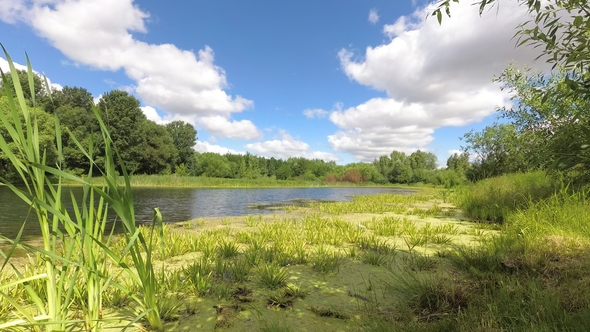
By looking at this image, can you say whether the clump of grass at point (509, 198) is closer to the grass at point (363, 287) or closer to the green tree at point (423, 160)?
the grass at point (363, 287)

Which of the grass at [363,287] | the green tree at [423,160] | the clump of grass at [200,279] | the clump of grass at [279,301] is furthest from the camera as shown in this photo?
the green tree at [423,160]

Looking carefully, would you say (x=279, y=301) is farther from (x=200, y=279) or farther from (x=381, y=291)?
(x=381, y=291)

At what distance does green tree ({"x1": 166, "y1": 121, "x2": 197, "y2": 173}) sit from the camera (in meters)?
58.8

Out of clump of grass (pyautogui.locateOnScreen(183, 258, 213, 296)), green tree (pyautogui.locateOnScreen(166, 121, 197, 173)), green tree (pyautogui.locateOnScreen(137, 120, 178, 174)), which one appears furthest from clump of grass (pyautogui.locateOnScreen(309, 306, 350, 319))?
green tree (pyautogui.locateOnScreen(166, 121, 197, 173))

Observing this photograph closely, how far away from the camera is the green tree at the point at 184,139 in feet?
193

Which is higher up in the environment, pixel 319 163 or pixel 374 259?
pixel 319 163

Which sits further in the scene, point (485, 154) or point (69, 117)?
point (69, 117)

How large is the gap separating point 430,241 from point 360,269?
7.26ft

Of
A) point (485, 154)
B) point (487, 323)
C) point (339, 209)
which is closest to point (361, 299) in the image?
point (487, 323)

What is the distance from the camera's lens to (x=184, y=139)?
60.1 m

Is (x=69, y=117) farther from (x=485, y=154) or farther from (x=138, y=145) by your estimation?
(x=485, y=154)

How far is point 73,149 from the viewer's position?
35.0 meters

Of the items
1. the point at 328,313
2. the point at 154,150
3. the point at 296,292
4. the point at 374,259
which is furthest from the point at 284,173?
the point at 328,313

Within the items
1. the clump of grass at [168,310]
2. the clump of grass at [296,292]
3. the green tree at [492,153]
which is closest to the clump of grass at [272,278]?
the clump of grass at [296,292]
